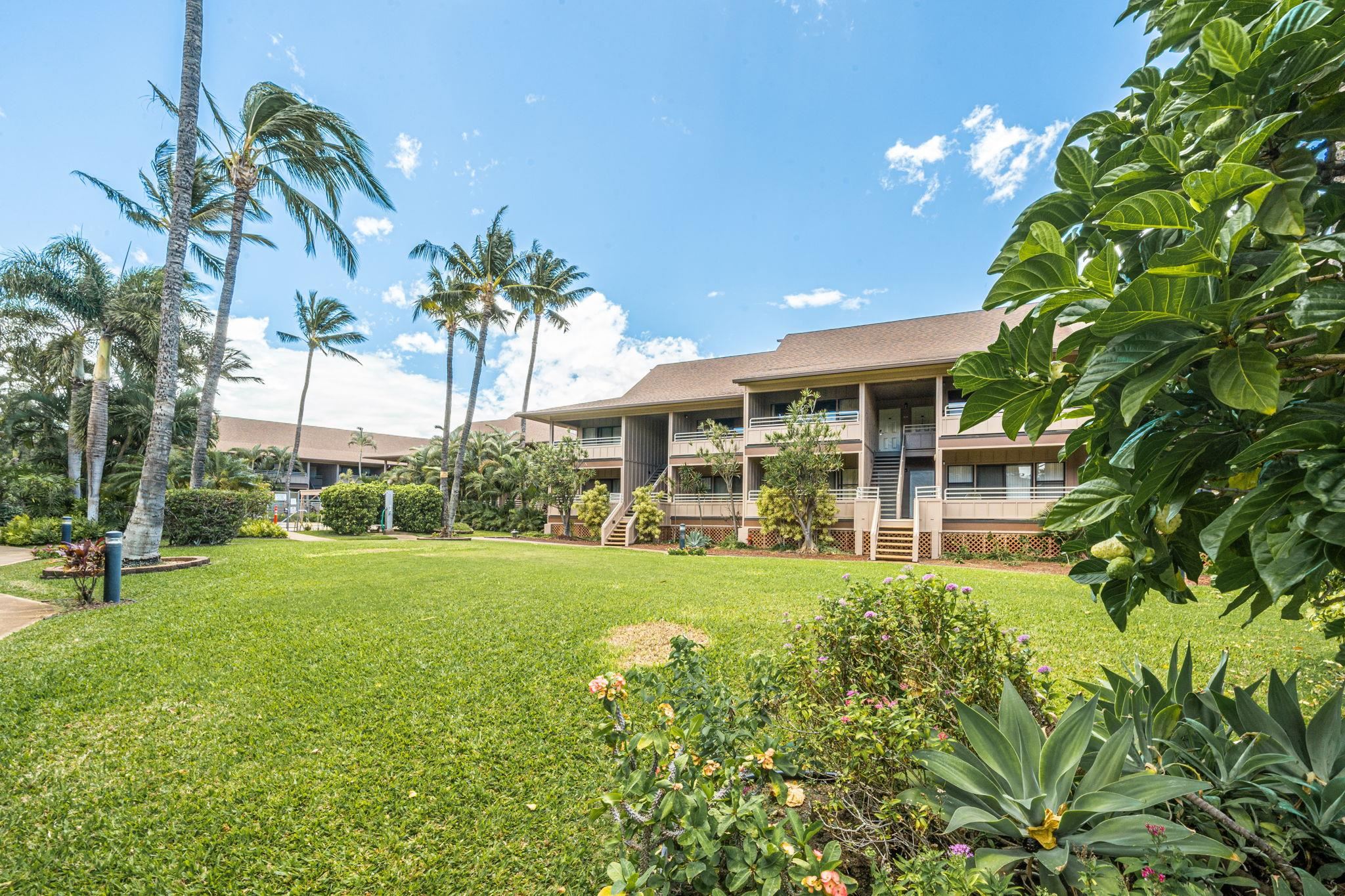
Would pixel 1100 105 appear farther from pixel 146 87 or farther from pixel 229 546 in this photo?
pixel 146 87

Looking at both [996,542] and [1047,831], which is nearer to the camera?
[1047,831]

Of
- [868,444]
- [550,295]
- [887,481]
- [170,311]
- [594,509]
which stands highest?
[550,295]

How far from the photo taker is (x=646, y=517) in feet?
67.2

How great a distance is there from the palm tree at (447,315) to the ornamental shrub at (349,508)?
118 inches

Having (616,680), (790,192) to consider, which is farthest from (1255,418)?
(790,192)

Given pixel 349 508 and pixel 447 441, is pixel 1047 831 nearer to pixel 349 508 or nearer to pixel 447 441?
pixel 447 441

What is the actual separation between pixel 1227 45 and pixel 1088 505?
1.03 metres

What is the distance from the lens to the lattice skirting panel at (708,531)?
790 inches

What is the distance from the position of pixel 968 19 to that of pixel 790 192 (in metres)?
9.05

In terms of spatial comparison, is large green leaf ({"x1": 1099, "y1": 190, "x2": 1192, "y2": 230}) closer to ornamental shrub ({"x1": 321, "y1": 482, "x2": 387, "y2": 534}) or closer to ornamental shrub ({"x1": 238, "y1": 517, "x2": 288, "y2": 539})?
ornamental shrub ({"x1": 238, "y1": 517, "x2": 288, "y2": 539})

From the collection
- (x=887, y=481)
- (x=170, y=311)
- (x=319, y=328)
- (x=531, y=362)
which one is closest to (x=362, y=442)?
(x=319, y=328)

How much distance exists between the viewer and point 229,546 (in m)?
14.0

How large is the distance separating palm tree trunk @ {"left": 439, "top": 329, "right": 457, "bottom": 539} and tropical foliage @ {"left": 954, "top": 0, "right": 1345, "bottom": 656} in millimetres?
23031

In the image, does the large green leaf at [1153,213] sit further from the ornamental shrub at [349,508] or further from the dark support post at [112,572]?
the ornamental shrub at [349,508]
